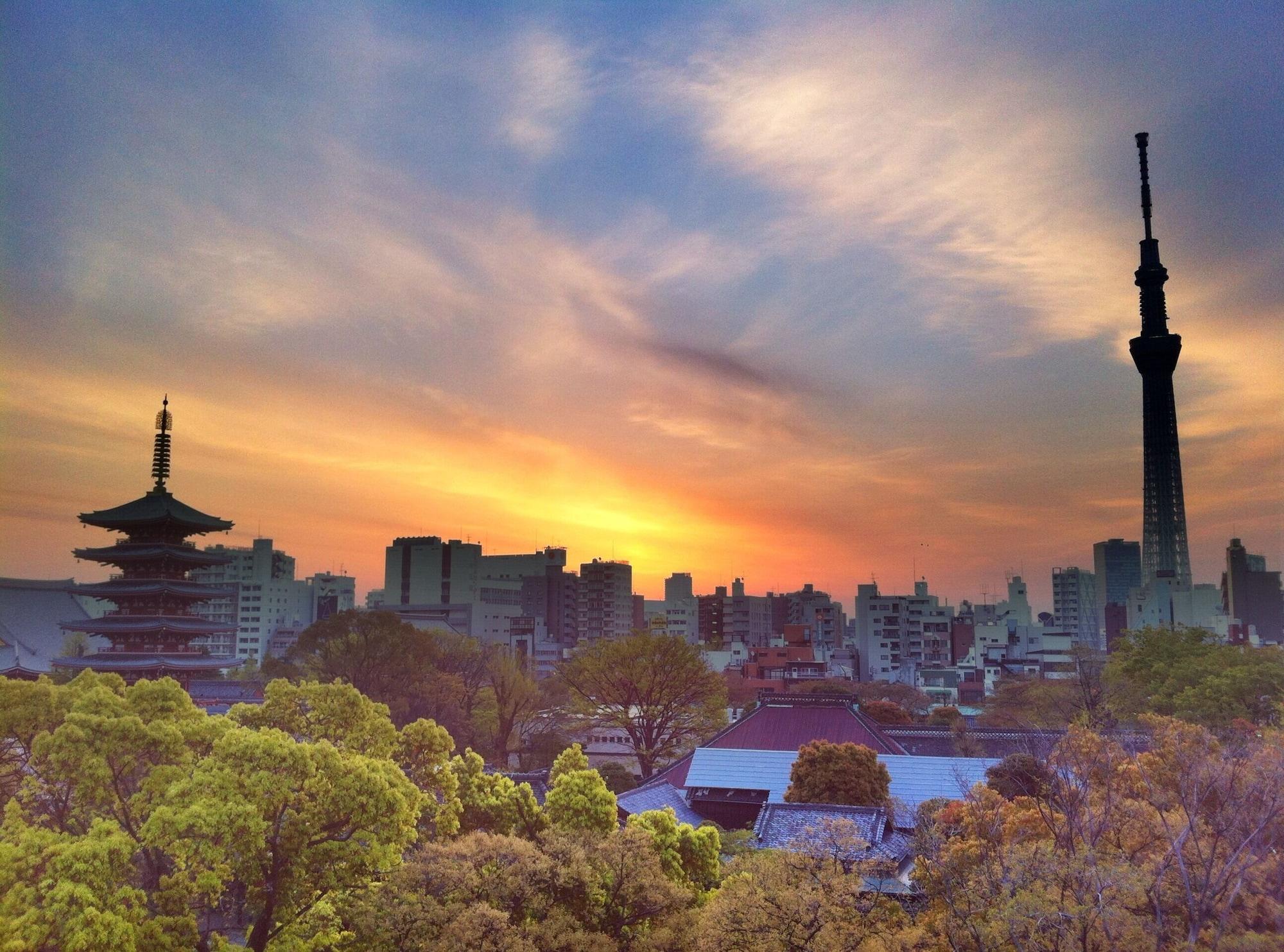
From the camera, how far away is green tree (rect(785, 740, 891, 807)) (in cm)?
2533

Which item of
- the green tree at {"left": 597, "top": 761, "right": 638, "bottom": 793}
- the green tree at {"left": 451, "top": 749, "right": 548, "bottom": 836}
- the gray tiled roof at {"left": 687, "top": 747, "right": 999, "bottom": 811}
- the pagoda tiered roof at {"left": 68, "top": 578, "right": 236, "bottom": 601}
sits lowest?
the green tree at {"left": 597, "top": 761, "right": 638, "bottom": 793}

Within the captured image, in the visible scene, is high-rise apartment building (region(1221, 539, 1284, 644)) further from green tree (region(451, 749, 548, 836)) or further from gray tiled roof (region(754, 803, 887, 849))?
green tree (region(451, 749, 548, 836))

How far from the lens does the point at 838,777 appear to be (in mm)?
25547

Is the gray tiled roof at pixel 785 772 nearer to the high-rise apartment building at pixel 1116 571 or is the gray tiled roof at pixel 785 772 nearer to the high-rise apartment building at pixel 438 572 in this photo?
the high-rise apartment building at pixel 438 572

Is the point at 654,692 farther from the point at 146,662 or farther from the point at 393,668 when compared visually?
the point at 146,662

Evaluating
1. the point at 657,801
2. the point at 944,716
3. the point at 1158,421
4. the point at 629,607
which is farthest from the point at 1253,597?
the point at 657,801

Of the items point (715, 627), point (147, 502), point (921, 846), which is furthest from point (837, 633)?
point (921, 846)

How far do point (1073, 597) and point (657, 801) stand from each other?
321 ft

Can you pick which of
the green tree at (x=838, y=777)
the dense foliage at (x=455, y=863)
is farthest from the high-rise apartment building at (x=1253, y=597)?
the dense foliage at (x=455, y=863)

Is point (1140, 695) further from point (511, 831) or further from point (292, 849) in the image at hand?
point (292, 849)

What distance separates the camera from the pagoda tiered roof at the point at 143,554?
37812mm

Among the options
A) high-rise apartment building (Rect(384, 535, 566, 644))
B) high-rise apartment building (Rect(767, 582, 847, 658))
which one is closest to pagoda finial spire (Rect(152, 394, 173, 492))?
high-rise apartment building (Rect(384, 535, 566, 644))

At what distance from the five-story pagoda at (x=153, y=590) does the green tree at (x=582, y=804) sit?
27284 mm

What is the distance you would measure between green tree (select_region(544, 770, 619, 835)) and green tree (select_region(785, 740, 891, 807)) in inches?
425
